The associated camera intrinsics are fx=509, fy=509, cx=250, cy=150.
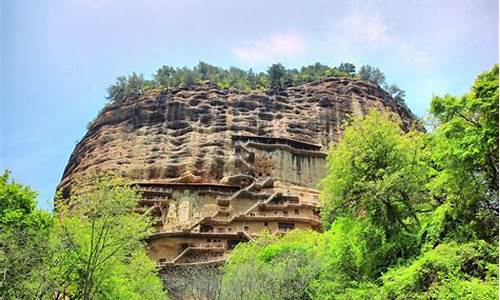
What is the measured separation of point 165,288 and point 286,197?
49.5 feet

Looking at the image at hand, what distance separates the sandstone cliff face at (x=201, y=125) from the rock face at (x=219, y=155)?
0.35 feet

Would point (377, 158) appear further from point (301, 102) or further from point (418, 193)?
point (301, 102)

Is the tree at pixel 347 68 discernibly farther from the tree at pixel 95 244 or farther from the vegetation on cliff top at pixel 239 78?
the tree at pixel 95 244

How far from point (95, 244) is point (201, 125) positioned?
3499 centimetres

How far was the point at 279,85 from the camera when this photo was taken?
5944cm

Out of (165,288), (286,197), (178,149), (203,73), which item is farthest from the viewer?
(203,73)

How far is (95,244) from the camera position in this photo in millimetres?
16281

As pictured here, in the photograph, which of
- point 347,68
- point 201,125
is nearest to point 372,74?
point 347,68

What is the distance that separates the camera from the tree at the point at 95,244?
15.5 m

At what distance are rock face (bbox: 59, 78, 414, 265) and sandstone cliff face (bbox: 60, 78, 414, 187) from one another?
0.35 ft

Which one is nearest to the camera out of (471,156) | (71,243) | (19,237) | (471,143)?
(471,143)

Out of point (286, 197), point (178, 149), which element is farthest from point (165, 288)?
point (178, 149)

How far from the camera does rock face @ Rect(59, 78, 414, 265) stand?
123 ft

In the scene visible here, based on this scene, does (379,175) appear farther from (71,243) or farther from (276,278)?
(71,243)
